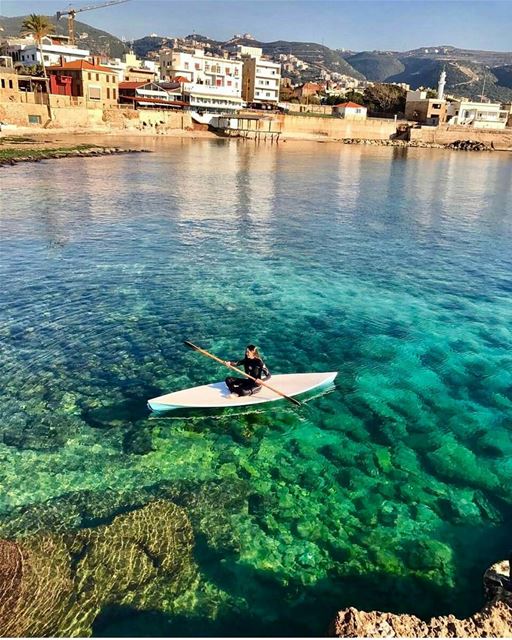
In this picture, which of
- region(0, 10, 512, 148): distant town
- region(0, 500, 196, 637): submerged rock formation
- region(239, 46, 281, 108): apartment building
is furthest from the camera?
region(239, 46, 281, 108): apartment building

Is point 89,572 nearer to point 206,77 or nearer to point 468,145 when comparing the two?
point 206,77

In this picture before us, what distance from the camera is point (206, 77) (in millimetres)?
132125

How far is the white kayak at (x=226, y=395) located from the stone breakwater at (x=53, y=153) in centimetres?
5511

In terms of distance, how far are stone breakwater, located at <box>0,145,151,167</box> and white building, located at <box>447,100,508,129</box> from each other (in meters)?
106

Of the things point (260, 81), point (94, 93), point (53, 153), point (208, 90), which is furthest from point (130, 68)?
point (53, 153)

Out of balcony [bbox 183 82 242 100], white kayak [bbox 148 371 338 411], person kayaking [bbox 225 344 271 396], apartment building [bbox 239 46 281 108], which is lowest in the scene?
white kayak [bbox 148 371 338 411]

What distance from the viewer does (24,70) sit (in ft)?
332

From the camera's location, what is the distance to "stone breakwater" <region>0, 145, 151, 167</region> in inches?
2443

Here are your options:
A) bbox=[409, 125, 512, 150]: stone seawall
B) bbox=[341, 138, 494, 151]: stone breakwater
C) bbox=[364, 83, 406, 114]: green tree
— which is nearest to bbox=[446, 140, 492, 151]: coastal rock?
bbox=[341, 138, 494, 151]: stone breakwater

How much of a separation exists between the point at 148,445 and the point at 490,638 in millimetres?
8651

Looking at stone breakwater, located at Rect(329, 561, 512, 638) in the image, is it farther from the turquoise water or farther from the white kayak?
the white kayak

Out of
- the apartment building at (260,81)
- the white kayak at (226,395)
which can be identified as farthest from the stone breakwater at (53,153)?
the apartment building at (260,81)

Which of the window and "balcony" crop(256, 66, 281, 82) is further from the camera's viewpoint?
"balcony" crop(256, 66, 281, 82)

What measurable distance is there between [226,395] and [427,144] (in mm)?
141961
